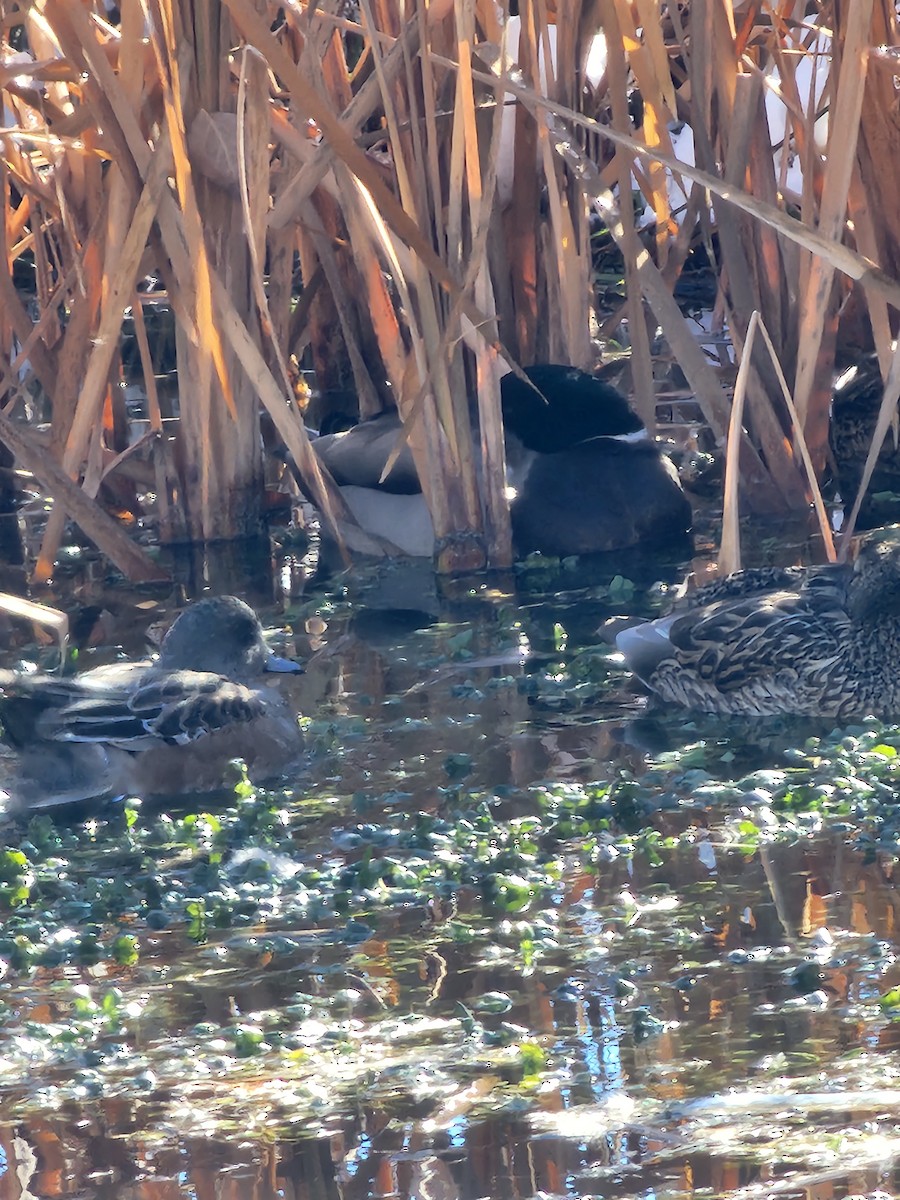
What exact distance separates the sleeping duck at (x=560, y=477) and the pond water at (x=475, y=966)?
175 centimetres

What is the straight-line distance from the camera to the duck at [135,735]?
218 inches

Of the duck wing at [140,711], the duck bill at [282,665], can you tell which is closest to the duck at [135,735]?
the duck wing at [140,711]

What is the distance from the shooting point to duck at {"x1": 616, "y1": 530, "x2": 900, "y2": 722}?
6.15 metres

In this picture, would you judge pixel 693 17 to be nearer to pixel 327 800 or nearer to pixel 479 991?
pixel 327 800

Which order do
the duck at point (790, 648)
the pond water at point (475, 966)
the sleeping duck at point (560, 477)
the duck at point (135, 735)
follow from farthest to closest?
1. the sleeping duck at point (560, 477)
2. the duck at point (790, 648)
3. the duck at point (135, 735)
4. the pond water at point (475, 966)

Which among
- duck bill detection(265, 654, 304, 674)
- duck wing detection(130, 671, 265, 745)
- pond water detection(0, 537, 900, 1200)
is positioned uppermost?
duck wing detection(130, 671, 265, 745)

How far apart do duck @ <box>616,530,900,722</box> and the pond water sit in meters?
0.14

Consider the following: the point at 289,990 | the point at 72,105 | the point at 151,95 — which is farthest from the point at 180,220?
the point at 289,990

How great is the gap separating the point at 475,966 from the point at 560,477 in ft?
14.2

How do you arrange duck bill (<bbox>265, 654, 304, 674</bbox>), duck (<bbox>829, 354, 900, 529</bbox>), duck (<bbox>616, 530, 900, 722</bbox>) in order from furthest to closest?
duck (<bbox>829, 354, 900, 529</bbox>) < duck bill (<bbox>265, 654, 304, 674</bbox>) < duck (<bbox>616, 530, 900, 722</bbox>)

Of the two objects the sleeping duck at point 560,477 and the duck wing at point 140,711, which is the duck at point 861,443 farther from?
the duck wing at point 140,711

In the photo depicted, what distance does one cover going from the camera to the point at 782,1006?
3.83 meters

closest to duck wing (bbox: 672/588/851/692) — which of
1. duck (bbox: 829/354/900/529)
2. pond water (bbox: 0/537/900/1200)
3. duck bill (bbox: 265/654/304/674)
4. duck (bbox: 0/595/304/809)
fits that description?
pond water (bbox: 0/537/900/1200)

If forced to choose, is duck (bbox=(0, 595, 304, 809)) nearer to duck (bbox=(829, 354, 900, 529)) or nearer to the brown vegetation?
the brown vegetation
